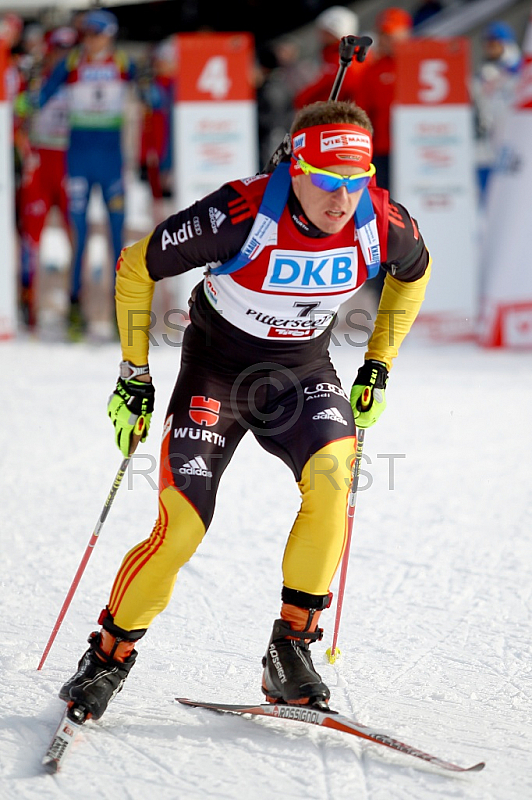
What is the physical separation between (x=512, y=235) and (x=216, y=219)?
6184 millimetres

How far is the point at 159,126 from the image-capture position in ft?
38.2

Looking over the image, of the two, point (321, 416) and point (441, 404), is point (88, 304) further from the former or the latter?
point (321, 416)

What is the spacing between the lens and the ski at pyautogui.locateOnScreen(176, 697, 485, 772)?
Answer: 9.37ft

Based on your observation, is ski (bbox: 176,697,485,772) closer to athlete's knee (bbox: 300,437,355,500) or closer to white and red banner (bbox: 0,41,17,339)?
athlete's knee (bbox: 300,437,355,500)

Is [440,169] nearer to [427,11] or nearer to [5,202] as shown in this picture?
[5,202]

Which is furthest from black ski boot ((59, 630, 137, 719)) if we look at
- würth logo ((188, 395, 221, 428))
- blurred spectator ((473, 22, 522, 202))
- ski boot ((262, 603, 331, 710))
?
blurred spectator ((473, 22, 522, 202))

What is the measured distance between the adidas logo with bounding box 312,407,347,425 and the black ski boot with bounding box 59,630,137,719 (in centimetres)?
88

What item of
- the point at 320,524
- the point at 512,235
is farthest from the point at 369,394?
the point at 512,235

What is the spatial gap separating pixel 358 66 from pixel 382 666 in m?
6.84

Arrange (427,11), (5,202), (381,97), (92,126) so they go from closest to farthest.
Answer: (92,126), (5,202), (381,97), (427,11)

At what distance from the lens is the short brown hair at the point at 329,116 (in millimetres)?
3121

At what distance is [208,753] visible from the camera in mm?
2947

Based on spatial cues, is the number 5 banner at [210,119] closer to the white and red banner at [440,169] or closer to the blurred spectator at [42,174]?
the blurred spectator at [42,174]

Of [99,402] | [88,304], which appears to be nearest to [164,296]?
[88,304]
